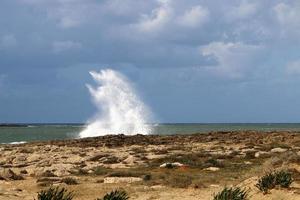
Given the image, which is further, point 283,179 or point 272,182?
point 283,179

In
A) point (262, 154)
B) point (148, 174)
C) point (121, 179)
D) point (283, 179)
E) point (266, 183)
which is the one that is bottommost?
point (121, 179)

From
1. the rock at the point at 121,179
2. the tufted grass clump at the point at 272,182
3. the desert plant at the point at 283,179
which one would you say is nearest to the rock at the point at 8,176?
the rock at the point at 121,179

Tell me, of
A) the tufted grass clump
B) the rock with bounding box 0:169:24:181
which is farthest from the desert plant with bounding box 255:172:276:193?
the rock with bounding box 0:169:24:181

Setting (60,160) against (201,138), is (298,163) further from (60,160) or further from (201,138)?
(201,138)

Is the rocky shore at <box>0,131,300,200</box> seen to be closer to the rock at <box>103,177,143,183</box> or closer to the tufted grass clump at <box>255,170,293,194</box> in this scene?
the rock at <box>103,177,143,183</box>

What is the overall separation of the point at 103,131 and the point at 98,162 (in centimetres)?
6365

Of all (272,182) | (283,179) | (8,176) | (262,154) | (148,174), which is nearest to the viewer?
(272,182)

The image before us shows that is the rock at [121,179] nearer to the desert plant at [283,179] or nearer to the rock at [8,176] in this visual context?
the rock at [8,176]

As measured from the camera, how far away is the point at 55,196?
1734 cm

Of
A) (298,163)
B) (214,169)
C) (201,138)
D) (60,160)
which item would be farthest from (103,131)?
(298,163)

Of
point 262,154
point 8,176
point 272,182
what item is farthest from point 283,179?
point 262,154

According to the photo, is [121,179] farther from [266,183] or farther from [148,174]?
[266,183]

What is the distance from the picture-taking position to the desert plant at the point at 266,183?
18.7 metres

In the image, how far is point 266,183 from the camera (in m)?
18.9
